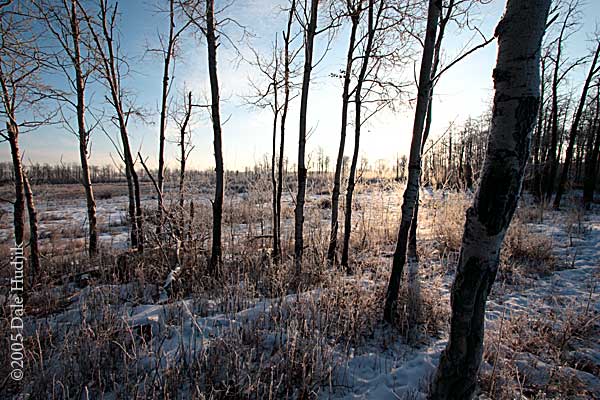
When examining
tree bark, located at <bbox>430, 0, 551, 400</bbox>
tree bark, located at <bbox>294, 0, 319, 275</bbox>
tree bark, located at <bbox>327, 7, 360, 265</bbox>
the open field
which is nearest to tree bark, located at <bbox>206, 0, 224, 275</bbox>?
the open field

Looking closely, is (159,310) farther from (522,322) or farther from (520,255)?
(520,255)

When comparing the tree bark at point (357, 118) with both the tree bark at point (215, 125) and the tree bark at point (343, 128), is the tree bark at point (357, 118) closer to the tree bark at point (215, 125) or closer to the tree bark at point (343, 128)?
the tree bark at point (343, 128)

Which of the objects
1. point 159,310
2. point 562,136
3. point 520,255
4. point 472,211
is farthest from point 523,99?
point 562,136

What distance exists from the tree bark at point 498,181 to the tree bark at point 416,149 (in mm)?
1107

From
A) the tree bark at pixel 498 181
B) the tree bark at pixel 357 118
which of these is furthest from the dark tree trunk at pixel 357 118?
the tree bark at pixel 498 181

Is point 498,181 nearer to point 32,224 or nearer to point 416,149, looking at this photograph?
point 416,149

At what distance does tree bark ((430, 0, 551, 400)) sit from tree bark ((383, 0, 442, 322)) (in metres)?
1.11

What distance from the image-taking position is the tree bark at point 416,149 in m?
2.66

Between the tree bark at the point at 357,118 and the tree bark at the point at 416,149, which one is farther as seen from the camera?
the tree bark at the point at 357,118

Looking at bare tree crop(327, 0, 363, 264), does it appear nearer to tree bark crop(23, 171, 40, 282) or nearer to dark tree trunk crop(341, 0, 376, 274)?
dark tree trunk crop(341, 0, 376, 274)

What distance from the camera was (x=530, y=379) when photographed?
225 cm

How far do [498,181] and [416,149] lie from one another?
1.35 m

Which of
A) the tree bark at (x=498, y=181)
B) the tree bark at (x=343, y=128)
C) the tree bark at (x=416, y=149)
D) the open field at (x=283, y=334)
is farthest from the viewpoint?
the tree bark at (x=343, y=128)

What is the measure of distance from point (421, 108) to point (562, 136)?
108 feet
